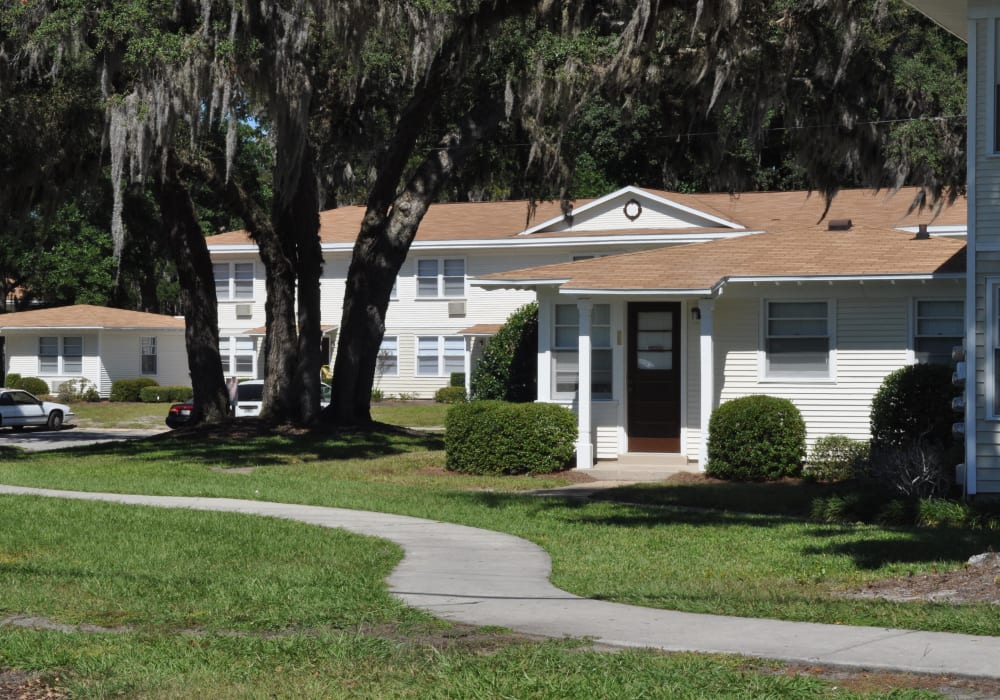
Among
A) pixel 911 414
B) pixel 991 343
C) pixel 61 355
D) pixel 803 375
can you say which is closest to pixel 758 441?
pixel 803 375

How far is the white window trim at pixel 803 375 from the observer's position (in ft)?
64.8

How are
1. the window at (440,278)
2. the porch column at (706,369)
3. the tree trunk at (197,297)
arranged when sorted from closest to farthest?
the porch column at (706,369), the tree trunk at (197,297), the window at (440,278)

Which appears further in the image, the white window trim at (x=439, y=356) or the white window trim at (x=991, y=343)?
the white window trim at (x=439, y=356)

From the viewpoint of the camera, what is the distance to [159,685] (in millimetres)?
6648

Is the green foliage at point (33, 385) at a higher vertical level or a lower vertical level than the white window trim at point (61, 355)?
lower

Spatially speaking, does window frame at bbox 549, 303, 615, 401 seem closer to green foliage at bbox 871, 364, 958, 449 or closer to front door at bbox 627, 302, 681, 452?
front door at bbox 627, 302, 681, 452

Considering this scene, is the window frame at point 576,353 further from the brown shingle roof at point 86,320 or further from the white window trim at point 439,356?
the brown shingle roof at point 86,320

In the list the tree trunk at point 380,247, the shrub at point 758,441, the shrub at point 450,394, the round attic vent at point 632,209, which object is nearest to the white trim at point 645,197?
the round attic vent at point 632,209

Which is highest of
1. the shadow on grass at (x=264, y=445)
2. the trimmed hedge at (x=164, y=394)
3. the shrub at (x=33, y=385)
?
the shrub at (x=33, y=385)

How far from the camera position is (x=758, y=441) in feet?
62.5

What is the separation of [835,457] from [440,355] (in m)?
25.5

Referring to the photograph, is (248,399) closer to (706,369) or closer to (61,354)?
(61,354)

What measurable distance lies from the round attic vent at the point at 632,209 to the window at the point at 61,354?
81.5 feet

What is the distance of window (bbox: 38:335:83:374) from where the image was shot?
165 feet
